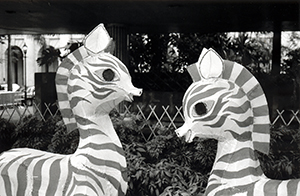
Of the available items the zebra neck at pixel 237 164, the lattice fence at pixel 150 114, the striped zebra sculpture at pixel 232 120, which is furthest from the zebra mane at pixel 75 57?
the lattice fence at pixel 150 114

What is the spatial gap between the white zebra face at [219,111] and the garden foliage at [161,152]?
1.37 m

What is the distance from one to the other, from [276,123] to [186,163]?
1.20 meters

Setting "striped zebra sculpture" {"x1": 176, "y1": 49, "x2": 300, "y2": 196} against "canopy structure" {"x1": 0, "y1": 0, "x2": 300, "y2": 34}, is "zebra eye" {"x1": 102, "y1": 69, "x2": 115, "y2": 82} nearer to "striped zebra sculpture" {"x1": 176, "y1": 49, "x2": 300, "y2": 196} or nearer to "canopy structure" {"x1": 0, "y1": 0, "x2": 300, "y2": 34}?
"striped zebra sculpture" {"x1": 176, "y1": 49, "x2": 300, "y2": 196}

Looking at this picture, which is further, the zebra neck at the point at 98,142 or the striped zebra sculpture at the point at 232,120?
the zebra neck at the point at 98,142

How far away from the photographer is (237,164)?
1.94 meters

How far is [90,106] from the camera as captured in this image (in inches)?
85.0

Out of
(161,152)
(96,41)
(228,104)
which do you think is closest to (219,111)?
(228,104)

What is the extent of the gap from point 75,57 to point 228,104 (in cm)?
95

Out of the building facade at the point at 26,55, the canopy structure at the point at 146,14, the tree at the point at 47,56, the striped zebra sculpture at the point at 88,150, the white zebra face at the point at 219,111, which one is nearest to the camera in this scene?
the white zebra face at the point at 219,111

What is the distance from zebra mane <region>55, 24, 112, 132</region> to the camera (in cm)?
218

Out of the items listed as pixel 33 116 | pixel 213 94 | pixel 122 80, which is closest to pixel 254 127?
pixel 213 94

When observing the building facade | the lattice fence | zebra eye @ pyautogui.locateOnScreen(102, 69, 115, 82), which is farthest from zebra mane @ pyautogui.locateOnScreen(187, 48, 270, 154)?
the building facade

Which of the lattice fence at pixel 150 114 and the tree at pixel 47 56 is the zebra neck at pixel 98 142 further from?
the tree at pixel 47 56

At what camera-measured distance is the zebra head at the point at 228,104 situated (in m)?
1.89
